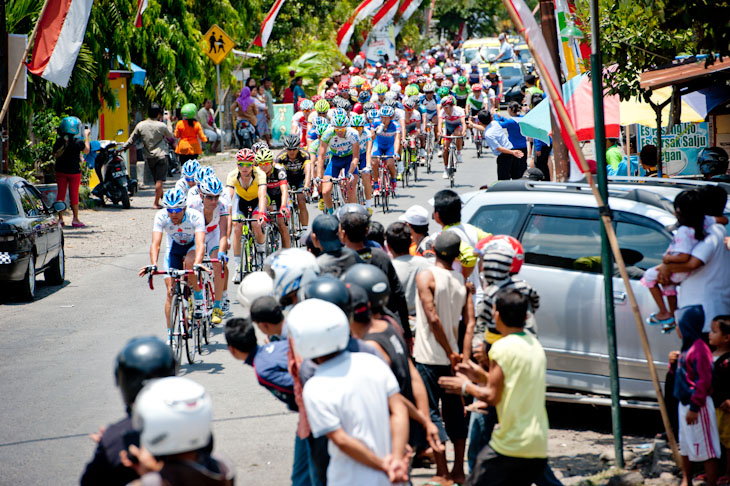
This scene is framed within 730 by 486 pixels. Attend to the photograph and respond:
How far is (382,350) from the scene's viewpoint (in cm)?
531

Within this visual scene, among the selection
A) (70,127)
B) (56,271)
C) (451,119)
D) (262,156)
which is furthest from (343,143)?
(451,119)

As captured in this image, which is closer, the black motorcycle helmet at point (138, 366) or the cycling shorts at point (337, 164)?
the black motorcycle helmet at point (138, 366)

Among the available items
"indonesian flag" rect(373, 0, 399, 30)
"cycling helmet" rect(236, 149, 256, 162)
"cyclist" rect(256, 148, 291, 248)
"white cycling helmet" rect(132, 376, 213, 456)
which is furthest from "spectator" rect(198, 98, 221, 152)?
"white cycling helmet" rect(132, 376, 213, 456)

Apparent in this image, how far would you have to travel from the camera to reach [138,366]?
12.2 ft

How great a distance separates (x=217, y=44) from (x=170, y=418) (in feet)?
83.2

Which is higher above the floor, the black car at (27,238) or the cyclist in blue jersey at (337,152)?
the cyclist in blue jersey at (337,152)

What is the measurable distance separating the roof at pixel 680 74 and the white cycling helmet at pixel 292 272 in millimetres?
7941

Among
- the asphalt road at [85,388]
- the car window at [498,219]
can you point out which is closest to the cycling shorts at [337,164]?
the asphalt road at [85,388]

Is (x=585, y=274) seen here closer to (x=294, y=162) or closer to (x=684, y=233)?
(x=684, y=233)

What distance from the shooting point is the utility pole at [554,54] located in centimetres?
1044

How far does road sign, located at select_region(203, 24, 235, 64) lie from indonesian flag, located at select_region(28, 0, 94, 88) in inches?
448

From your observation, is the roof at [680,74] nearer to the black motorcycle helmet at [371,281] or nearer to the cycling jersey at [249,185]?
the cycling jersey at [249,185]

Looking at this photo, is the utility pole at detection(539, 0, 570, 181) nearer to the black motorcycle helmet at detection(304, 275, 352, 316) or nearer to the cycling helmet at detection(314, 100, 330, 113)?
the black motorcycle helmet at detection(304, 275, 352, 316)

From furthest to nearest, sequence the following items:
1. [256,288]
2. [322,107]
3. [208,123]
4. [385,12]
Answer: [208,123], [385,12], [322,107], [256,288]
